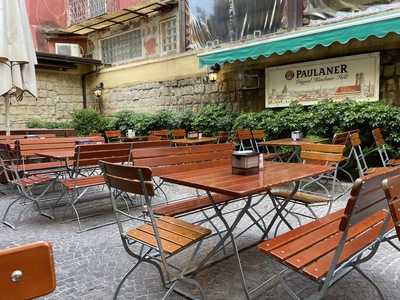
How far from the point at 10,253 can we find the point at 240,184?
5.33 ft

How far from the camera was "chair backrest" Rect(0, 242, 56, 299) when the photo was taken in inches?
33.7

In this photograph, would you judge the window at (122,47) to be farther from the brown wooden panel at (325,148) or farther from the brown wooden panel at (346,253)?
the brown wooden panel at (346,253)

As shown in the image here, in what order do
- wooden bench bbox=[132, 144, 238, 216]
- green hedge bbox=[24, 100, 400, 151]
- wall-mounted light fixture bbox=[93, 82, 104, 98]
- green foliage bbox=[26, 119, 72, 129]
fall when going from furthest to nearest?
wall-mounted light fixture bbox=[93, 82, 104, 98] → green foliage bbox=[26, 119, 72, 129] → green hedge bbox=[24, 100, 400, 151] → wooden bench bbox=[132, 144, 238, 216]

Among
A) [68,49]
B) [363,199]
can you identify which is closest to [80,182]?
[363,199]

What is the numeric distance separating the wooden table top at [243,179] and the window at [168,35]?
8988 mm

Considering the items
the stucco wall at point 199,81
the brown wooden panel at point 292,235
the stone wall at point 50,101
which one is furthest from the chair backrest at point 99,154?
the stone wall at point 50,101

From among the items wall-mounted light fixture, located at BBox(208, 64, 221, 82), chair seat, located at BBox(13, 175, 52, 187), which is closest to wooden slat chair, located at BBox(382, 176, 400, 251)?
chair seat, located at BBox(13, 175, 52, 187)

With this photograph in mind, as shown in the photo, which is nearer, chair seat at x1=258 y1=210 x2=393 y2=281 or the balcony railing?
chair seat at x1=258 y1=210 x2=393 y2=281

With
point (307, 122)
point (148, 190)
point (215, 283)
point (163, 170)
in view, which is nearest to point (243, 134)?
point (307, 122)

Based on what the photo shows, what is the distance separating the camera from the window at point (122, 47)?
1239cm

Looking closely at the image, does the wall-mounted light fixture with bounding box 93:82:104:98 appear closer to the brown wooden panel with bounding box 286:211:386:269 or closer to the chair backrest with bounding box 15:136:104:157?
the chair backrest with bounding box 15:136:104:157

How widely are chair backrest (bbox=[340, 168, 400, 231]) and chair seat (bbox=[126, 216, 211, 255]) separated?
943 millimetres

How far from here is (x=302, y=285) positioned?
2574 mm

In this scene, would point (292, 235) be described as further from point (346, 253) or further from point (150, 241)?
point (150, 241)
